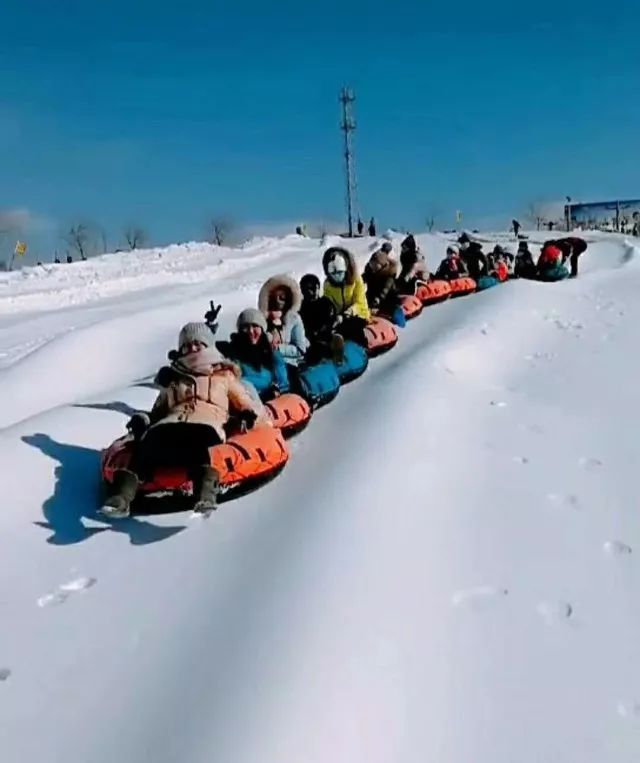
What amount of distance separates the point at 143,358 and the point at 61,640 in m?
7.28

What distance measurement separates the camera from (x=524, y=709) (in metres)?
3.06

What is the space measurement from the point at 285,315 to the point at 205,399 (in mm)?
2880

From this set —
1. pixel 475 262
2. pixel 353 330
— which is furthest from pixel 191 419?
pixel 475 262

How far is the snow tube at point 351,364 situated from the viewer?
8.25 meters

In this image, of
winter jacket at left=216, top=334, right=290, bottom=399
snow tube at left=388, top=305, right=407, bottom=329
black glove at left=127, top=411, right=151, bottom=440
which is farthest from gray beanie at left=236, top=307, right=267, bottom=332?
snow tube at left=388, top=305, right=407, bottom=329

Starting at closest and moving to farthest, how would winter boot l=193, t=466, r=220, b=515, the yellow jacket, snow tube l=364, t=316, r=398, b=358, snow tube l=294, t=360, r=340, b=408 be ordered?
1. winter boot l=193, t=466, r=220, b=515
2. snow tube l=294, t=360, r=340, b=408
3. snow tube l=364, t=316, r=398, b=358
4. the yellow jacket

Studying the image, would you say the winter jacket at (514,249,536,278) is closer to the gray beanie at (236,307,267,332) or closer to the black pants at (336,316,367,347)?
the black pants at (336,316,367,347)

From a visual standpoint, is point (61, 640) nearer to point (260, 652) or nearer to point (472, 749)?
point (260, 652)

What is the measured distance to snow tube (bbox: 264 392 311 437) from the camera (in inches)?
245

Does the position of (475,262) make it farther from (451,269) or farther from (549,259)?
(549,259)

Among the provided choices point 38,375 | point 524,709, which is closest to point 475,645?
point 524,709

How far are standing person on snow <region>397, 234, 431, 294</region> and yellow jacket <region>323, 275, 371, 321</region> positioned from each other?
11.6 ft

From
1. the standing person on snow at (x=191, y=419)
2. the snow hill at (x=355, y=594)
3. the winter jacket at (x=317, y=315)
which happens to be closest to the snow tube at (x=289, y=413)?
the snow hill at (x=355, y=594)

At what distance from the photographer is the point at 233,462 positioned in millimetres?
4941
